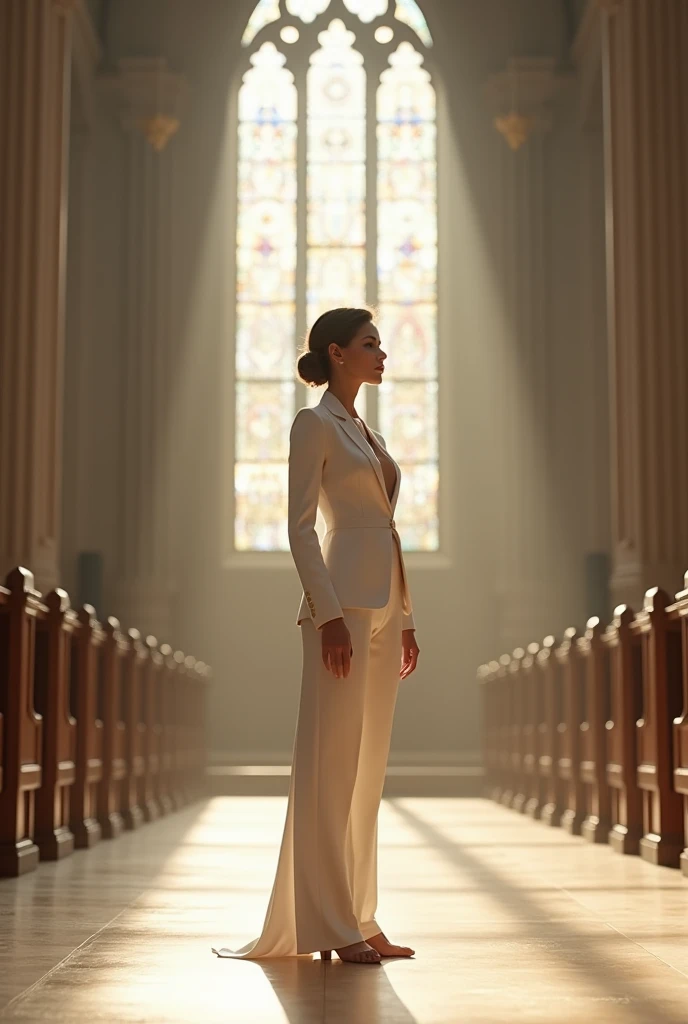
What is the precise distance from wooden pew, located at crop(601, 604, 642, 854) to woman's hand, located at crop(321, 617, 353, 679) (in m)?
3.54

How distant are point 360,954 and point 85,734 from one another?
380 centimetres

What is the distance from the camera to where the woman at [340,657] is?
304 centimetres

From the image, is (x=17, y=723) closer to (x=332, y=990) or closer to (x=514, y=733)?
(x=332, y=990)

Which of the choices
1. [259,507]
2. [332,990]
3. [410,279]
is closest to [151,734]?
[259,507]

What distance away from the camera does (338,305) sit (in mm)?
10359

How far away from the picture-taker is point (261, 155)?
15.3 meters

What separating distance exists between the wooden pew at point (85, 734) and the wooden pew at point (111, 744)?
0.18 ft

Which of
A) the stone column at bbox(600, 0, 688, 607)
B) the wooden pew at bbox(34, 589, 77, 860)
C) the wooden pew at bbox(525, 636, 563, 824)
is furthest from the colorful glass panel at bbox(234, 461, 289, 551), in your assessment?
the wooden pew at bbox(34, 589, 77, 860)

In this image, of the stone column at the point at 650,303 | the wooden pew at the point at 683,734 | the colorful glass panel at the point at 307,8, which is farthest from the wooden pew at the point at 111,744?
the colorful glass panel at the point at 307,8

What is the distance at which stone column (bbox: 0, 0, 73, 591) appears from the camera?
989cm

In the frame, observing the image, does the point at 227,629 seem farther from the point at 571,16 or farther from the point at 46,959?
the point at 46,959

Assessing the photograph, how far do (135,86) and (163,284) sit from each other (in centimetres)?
199

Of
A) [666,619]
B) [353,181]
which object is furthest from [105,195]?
[666,619]

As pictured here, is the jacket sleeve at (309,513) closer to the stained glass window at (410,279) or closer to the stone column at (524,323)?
the stone column at (524,323)
